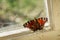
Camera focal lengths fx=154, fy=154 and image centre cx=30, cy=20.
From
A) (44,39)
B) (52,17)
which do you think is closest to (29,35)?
(44,39)

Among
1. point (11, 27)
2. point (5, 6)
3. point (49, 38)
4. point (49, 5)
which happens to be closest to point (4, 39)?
point (11, 27)

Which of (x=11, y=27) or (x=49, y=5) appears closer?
(x=49, y=5)

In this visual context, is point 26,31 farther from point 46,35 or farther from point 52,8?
point 52,8

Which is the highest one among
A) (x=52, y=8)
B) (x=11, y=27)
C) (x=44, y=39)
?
(x=52, y=8)

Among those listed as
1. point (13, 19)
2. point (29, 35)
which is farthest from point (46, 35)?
point (13, 19)

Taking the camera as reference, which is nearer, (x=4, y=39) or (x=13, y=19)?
(x=4, y=39)

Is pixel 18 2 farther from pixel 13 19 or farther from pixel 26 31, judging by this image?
pixel 26 31

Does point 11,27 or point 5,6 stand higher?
point 5,6

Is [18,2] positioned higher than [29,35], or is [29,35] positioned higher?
[18,2]
